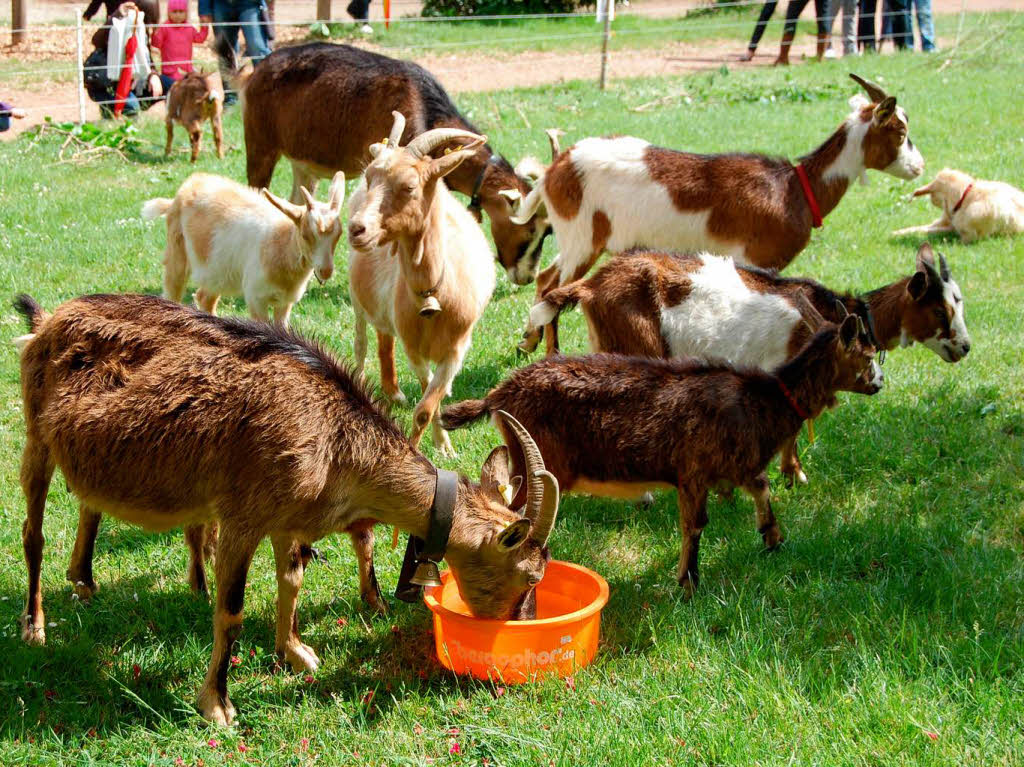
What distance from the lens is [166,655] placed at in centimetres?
449

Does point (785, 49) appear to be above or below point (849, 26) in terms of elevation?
below

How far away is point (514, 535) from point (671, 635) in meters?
0.84

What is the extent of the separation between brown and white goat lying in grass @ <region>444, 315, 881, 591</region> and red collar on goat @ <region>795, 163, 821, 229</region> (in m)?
2.82

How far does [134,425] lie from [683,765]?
2262 millimetres

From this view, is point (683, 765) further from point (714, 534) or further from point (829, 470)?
point (829, 470)

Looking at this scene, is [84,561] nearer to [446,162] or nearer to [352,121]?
[446,162]

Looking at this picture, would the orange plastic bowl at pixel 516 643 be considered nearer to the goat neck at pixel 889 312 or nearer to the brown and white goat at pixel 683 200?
the goat neck at pixel 889 312

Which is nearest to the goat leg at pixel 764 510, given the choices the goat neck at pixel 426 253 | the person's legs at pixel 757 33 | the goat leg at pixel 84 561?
the goat neck at pixel 426 253

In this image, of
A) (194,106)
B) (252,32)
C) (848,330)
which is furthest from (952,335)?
(252,32)

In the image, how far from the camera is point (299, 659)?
4.38 m

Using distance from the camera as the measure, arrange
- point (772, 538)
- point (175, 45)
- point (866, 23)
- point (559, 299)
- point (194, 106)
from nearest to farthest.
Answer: point (772, 538) → point (559, 299) → point (194, 106) → point (175, 45) → point (866, 23)

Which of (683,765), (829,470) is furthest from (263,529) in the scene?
(829,470)

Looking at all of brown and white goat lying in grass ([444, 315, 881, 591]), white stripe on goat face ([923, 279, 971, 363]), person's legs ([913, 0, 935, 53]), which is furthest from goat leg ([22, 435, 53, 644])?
person's legs ([913, 0, 935, 53])

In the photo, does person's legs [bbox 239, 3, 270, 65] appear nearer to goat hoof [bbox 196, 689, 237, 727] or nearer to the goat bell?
the goat bell
